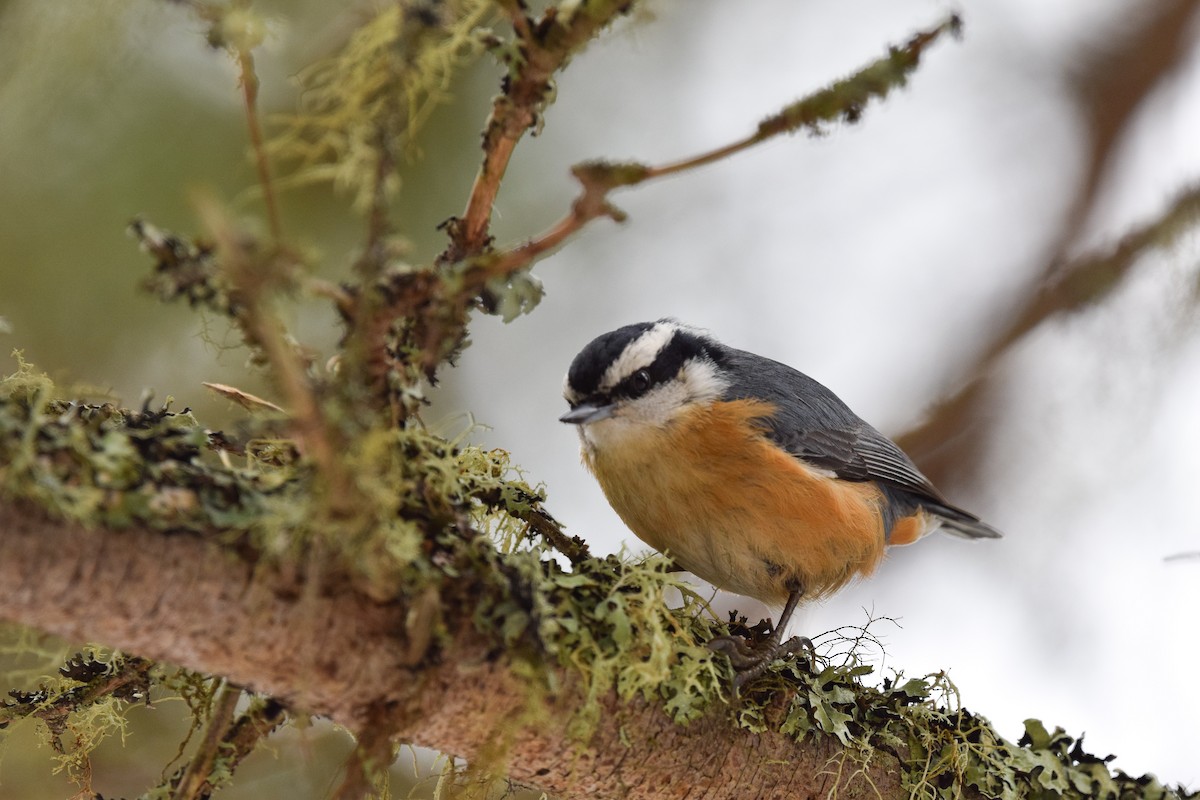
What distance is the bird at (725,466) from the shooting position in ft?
7.85

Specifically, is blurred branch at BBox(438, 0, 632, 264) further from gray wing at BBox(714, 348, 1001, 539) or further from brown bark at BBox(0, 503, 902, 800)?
gray wing at BBox(714, 348, 1001, 539)

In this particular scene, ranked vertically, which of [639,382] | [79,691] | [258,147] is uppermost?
[639,382]

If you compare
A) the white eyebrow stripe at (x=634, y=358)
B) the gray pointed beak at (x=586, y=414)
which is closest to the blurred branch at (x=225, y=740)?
the gray pointed beak at (x=586, y=414)

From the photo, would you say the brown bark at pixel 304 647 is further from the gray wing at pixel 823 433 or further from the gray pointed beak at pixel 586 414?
the gray wing at pixel 823 433

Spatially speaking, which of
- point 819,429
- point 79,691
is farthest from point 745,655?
point 79,691

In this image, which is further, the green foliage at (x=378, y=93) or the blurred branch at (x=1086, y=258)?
the blurred branch at (x=1086, y=258)

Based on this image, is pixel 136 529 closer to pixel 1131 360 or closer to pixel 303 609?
pixel 303 609

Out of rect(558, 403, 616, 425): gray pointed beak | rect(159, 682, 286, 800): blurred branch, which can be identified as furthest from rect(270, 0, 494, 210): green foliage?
Answer: rect(558, 403, 616, 425): gray pointed beak

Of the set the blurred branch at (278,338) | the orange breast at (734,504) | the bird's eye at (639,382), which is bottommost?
the blurred branch at (278,338)

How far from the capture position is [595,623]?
1564 millimetres

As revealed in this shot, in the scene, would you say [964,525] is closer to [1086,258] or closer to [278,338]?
[1086,258]

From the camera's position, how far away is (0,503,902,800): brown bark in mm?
1215

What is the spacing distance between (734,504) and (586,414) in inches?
16.5

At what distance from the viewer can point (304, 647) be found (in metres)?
1.30
